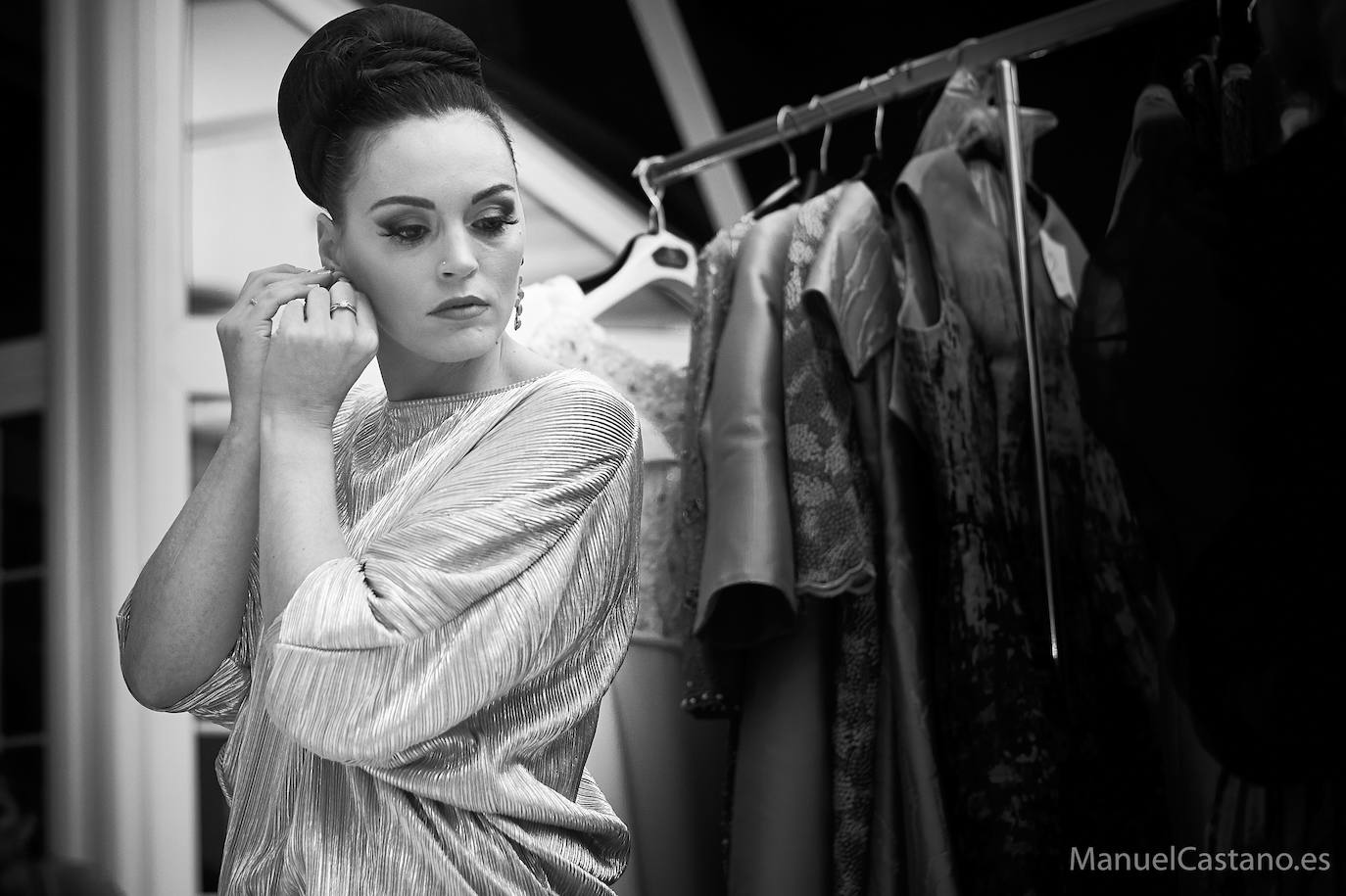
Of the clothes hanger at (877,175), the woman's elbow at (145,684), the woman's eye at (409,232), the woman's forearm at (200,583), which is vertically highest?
the clothes hanger at (877,175)

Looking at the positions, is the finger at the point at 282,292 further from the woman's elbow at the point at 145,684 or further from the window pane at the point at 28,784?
the window pane at the point at 28,784

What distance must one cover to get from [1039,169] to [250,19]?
1.13 metres

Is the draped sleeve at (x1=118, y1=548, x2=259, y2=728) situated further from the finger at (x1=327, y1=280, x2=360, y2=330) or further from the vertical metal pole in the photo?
the vertical metal pole

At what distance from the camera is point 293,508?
0.85 metres

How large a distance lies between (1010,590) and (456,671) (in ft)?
2.15

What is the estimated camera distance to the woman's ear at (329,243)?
958mm

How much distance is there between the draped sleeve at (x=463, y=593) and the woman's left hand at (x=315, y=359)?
89mm

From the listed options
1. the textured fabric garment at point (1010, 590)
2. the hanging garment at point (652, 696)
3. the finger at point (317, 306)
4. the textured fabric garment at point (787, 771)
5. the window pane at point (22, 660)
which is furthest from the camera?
the hanging garment at point (652, 696)

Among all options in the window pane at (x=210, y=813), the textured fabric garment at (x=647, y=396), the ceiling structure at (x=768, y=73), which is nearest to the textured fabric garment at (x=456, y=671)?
the window pane at (x=210, y=813)

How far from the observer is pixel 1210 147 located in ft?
4.09

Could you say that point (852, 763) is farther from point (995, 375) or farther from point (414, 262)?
point (414, 262)

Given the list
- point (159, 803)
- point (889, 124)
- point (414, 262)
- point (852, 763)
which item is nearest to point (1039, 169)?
point (889, 124)

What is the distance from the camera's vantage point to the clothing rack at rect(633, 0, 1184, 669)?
1312 millimetres

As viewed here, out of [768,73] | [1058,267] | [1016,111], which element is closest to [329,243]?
[1016,111]
